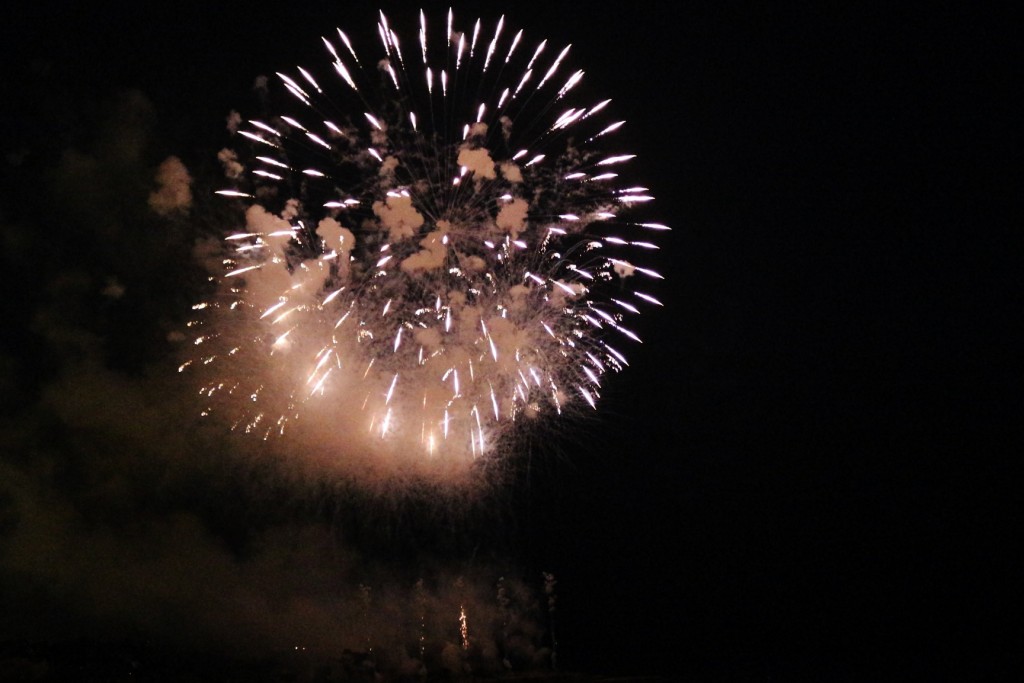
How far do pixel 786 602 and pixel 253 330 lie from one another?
2504cm

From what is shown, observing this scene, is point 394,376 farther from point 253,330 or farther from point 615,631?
point 615,631

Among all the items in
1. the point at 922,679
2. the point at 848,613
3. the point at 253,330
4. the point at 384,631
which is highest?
the point at 253,330

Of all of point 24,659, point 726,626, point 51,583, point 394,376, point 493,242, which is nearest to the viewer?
point 493,242

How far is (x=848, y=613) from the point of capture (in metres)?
28.4

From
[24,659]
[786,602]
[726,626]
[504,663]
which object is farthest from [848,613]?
[24,659]

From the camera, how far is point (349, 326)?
13.7 meters

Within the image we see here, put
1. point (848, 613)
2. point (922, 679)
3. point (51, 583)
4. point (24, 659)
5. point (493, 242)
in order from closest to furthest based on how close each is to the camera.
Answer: point (493, 242), point (922, 679), point (24, 659), point (51, 583), point (848, 613)

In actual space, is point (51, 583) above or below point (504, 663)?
above

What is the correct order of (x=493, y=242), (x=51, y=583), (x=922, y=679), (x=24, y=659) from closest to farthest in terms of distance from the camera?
(x=493, y=242), (x=922, y=679), (x=24, y=659), (x=51, y=583)

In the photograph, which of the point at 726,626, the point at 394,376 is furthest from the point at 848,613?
the point at 394,376

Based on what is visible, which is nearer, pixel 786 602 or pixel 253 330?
pixel 253 330

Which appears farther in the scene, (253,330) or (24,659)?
(24,659)

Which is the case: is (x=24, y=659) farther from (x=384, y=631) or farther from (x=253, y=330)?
(x=253, y=330)

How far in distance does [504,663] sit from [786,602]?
38.5 ft
